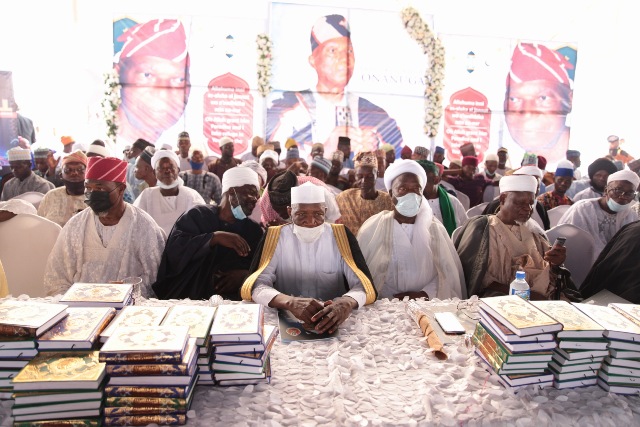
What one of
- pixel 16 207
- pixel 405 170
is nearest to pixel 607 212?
pixel 405 170

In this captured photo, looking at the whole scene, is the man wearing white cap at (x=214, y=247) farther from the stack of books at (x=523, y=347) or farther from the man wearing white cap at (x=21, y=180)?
the man wearing white cap at (x=21, y=180)

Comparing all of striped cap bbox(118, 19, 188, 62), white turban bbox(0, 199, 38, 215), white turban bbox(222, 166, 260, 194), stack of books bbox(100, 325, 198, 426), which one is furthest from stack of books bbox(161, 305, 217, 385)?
striped cap bbox(118, 19, 188, 62)

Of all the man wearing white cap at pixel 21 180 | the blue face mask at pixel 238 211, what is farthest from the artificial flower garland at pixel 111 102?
the blue face mask at pixel 238 211

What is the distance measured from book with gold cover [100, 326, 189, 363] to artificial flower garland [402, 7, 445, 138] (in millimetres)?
11579

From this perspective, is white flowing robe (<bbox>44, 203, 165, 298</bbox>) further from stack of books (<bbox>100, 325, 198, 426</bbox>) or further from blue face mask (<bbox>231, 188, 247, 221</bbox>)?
stack of books (<bbox>100, 325, 198, 426</bbox>)

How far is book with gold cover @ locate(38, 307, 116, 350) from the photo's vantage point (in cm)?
147

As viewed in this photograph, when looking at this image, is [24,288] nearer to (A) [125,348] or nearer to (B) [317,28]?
(A) [125,348]

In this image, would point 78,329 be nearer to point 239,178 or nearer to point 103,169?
point 103,169

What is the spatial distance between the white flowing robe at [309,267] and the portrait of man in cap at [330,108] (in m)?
9.52

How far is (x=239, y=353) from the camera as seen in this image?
5.24 feet

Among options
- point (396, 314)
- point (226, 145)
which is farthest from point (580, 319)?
point (226, 145)

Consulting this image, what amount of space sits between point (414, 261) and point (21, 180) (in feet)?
19.7

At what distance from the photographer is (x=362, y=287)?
2.55 m

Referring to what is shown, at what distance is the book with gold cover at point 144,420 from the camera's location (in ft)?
4.57
